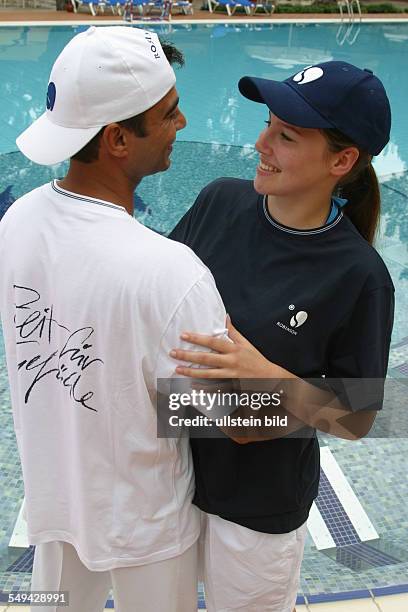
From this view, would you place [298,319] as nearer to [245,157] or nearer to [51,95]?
[51,95]

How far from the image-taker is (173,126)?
144 centimetres

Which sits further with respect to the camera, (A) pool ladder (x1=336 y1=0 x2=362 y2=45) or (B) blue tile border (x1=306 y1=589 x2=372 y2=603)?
(A) pool ladder (x1=336 y1=0 x2=362 y2=45)

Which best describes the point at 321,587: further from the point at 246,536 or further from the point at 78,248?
the point at 78,248

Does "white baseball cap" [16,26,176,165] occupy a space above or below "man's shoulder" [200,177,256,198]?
above

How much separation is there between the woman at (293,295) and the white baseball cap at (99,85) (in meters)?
0.36

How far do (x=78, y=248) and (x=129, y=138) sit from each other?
27 cm

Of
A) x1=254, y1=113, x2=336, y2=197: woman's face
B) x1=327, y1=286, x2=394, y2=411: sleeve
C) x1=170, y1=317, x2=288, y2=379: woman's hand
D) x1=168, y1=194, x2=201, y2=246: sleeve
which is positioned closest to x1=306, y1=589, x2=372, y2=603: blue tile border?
x1=327, y1=286, x2=394, y2=411: sleeve

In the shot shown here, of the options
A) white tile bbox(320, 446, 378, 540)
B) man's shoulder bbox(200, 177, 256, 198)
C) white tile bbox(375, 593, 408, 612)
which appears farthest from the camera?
white tile bbox(320, 446, 378, 540)

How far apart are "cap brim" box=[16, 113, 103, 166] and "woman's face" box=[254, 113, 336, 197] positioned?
1.60 ft

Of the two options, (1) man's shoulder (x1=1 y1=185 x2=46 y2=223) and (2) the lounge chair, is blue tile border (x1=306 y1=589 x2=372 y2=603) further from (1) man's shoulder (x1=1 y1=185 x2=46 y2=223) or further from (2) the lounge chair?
(2) the lounge chair

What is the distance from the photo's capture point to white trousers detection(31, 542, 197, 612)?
5.24ft

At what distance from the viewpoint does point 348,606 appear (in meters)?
2.39

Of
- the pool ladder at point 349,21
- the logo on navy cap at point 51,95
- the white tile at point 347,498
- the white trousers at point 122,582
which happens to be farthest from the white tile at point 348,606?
the pool ladder at point 349,21

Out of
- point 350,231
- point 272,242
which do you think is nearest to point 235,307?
point 272,242
